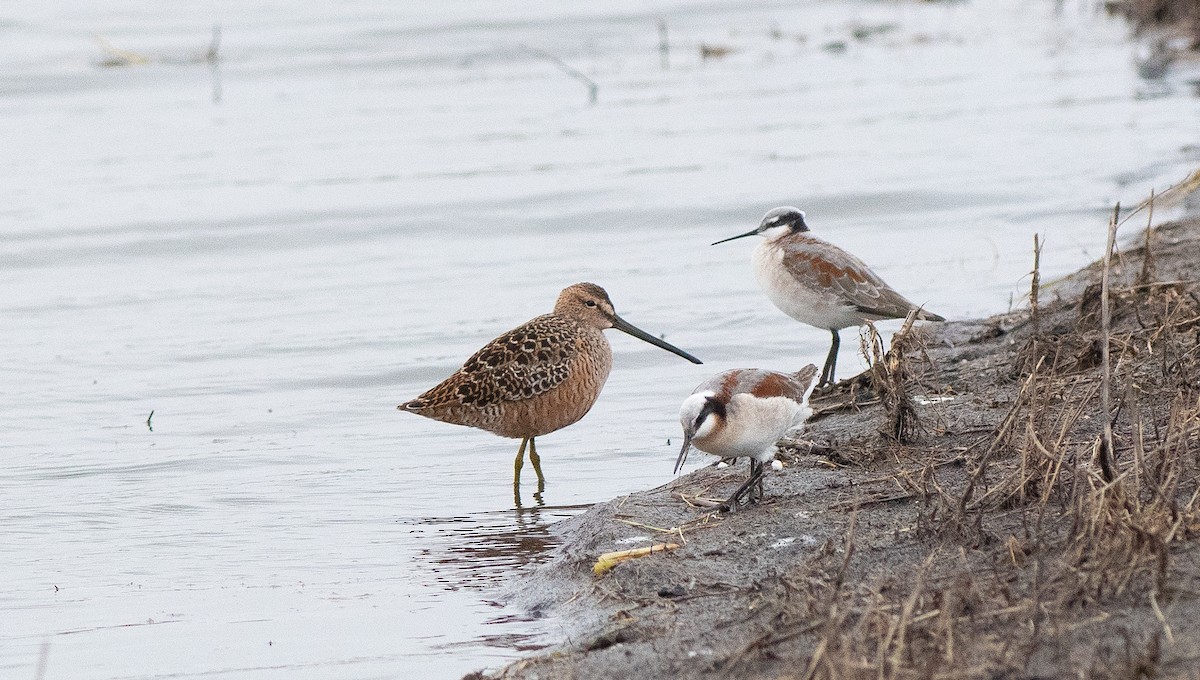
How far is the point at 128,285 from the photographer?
13.4 meters

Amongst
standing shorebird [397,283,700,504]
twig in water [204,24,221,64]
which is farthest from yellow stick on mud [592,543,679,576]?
twig in water [204,24,221,64]

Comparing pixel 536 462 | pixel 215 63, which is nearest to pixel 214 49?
pixel 215 63

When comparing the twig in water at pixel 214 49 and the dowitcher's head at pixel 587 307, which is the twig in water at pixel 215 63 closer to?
the twig in water at pixel 214 49

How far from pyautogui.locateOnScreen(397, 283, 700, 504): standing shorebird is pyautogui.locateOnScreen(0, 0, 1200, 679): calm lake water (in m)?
0.35

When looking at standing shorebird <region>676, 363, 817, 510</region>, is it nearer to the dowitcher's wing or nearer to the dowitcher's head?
the dowitcher's wing

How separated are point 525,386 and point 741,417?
2.08 meters

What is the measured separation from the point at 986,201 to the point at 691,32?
1105 cm

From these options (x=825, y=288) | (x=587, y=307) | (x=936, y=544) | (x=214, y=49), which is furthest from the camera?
(x=214, y=49)

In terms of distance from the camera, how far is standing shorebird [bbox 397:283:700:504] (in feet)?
25.8

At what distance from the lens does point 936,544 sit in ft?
17.3

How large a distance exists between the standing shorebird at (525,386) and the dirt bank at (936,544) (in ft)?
3.06

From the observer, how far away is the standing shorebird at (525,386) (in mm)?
7879

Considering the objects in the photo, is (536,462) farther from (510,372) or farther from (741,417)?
(741,417)

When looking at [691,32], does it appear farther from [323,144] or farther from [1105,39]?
[323,144]
